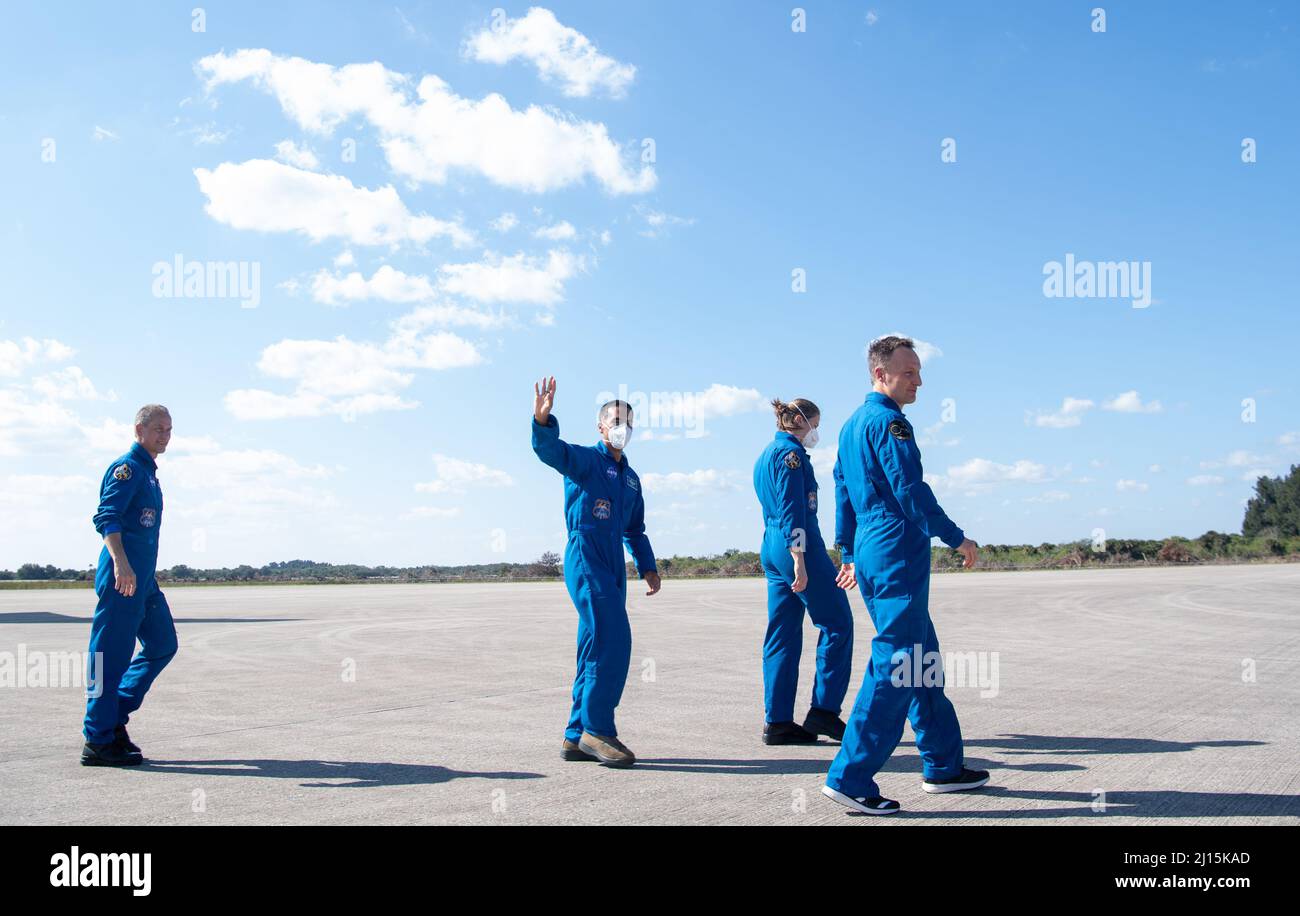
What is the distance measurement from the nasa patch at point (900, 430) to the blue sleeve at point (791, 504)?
1633 millimetres

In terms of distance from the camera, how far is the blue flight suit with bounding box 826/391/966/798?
4199 millimetres

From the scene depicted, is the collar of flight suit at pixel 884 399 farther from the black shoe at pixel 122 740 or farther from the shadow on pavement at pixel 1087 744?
the black shoe at pixel 122 740

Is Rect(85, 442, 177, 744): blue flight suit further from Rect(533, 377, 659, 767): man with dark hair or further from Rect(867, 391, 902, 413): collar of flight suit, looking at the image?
Rect(867, 391, 902, 413): collar of flight suit

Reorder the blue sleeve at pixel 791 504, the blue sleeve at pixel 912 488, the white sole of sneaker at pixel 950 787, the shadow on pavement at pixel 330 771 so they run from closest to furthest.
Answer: the blue sleeve at pixel 912 488, the white sole of sneaker at pixel 950 787, the shadow on pavement at pixel 330 771, the blue sleeve at pixel 791 504

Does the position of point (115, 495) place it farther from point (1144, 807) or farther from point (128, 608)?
point (1144, 807)

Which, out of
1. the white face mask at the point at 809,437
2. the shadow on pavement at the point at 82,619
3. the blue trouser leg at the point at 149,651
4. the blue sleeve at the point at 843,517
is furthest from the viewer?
the shadow on pavement at the point at 82,619

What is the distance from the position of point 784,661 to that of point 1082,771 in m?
1.79

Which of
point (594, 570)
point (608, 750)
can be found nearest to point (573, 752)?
point (608, 750)

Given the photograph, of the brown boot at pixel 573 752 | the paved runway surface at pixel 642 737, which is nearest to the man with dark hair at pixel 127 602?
the paved runway surface at pixel 642 737

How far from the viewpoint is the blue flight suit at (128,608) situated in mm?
5508

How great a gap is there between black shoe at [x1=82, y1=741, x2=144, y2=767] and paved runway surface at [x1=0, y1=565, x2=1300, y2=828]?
89mm

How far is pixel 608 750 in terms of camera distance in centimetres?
523
